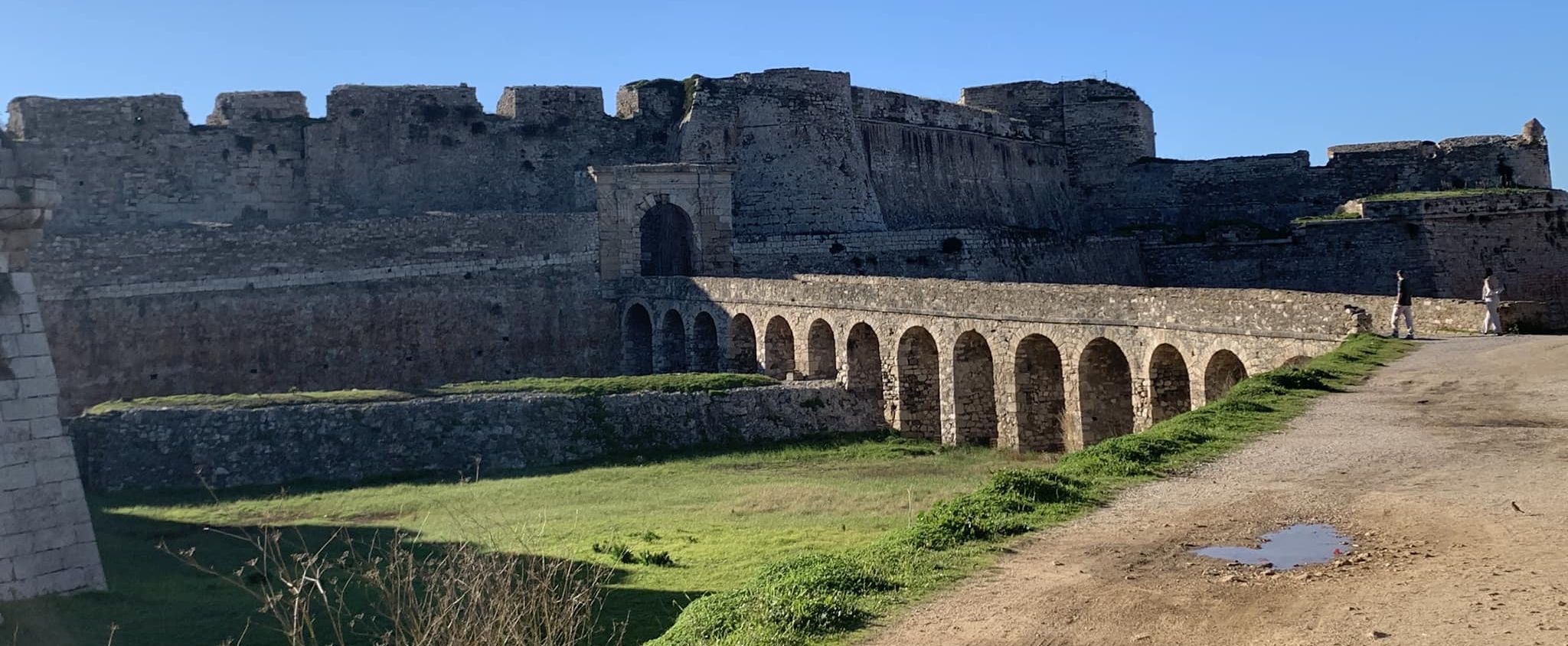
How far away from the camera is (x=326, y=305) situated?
95.3ft

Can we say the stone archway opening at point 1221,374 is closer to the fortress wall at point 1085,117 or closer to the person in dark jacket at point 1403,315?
the person in dark jacket at point 1403,315

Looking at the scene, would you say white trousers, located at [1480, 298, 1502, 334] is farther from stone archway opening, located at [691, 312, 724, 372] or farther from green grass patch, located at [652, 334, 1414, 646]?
stone archway opening, located at [691, 312, 724, 372]

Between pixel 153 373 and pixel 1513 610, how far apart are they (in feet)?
81.7

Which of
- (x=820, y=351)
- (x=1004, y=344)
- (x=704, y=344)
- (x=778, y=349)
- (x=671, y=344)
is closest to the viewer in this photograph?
(x=1004, y=344)

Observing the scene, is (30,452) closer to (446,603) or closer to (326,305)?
(446,603)

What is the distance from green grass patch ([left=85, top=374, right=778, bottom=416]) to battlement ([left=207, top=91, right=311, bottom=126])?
1213 cm

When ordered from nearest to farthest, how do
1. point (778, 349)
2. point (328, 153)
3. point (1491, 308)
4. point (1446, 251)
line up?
point (1491, 308)
point (778, 349)
point (328, 153)
point (1446, 251)

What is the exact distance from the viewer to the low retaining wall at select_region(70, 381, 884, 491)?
2112 centimetres

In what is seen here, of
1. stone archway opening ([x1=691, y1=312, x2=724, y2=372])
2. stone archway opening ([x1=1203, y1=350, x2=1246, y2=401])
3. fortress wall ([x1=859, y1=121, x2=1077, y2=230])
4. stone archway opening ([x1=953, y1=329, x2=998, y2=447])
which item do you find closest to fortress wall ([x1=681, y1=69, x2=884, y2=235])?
fortress wall ([x1=859, y1=121, x2=1077, y2=230])

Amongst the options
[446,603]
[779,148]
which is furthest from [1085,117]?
[446,603]

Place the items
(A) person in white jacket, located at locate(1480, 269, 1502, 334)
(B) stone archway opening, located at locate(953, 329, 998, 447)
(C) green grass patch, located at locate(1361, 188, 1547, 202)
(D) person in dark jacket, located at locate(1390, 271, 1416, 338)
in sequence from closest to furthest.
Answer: (A) person in white jacket, located at locate(1480, 269, 1502, 334) < (D) person in dark jacket, located at locate(1390, 271, 1416, 338) < (B) stone archway opening, located at locate(953, 329, 998, 447) < (C) green grass patch, located at locate(1361, 188, 1547, 202)

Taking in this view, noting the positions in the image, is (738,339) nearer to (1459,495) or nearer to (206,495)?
(206,495)

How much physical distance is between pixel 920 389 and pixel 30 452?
50.3 feet

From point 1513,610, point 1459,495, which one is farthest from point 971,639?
point 1459,495
